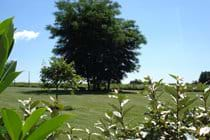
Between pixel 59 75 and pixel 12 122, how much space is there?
30.1m

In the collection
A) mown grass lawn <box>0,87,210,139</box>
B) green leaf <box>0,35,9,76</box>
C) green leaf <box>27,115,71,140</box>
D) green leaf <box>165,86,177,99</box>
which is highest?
green leaf <box>0,35,9,76</box>

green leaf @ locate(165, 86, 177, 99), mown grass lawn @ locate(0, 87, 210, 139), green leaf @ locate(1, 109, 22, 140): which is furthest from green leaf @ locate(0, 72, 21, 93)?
mown grass lawn @ locate(0, 87, 210, 139)

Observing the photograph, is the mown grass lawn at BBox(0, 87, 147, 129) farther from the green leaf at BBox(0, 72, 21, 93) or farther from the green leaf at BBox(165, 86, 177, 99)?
the green leaf at BBox(0, 72, 21, 93)

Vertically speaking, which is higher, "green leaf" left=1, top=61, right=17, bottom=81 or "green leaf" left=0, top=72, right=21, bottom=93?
"green leaf" left=1, top=61, right=17, bottom=81

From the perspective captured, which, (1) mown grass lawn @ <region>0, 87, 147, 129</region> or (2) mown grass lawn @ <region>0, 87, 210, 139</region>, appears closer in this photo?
(2) mown grass lawn @ <region>0, 87, 210, 139</region>

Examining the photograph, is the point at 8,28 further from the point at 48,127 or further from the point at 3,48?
the point at 48,127

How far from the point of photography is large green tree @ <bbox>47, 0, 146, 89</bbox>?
169 feet

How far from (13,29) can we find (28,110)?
101 centimetres

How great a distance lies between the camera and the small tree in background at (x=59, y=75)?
2962 centimetres

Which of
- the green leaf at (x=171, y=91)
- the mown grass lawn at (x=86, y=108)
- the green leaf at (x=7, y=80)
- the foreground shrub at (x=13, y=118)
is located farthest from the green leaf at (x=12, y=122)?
the mown grass lawn at (x=86, y=108)

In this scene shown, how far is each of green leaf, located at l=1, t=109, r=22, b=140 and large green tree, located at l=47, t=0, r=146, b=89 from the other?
164ft

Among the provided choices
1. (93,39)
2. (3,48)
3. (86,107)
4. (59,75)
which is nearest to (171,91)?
(3,48)

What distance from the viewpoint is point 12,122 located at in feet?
2.35

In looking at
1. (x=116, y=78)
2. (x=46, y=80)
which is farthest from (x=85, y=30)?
(x=46, y=80)
